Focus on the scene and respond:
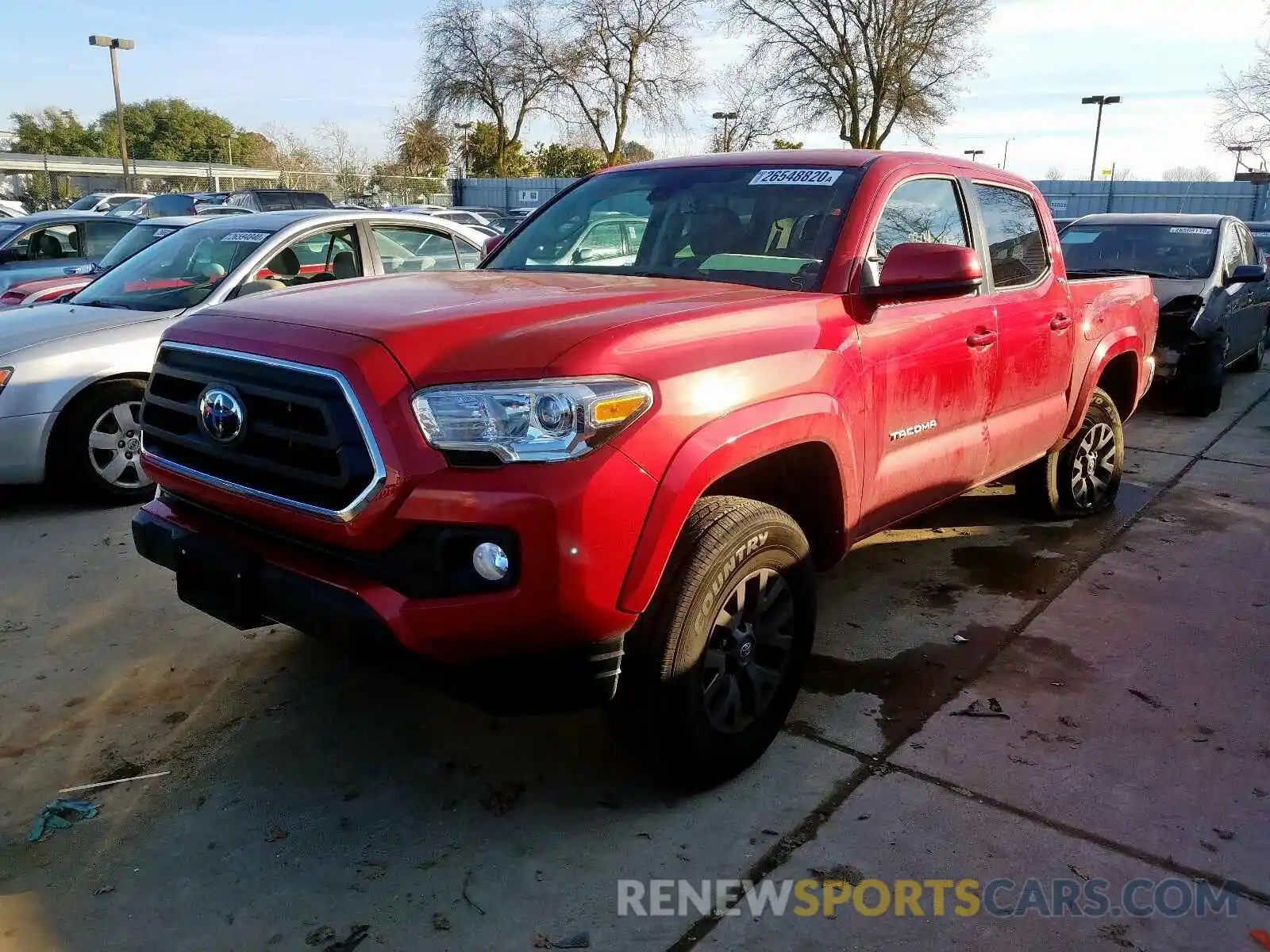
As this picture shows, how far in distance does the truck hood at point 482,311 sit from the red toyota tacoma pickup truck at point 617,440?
0.01m

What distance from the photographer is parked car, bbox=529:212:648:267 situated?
382 cm

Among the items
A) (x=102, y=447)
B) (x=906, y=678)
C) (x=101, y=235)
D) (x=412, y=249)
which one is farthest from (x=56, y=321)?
(x=101, y=235)

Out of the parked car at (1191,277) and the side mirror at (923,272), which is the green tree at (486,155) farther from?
the side mirror at (923,272)

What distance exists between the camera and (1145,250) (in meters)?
9.12

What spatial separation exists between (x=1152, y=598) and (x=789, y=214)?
8.26 feet

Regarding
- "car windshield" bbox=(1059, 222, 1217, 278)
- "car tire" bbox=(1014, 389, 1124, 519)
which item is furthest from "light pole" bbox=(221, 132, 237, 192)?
"car tire" bbox=(1014, 389, 1124, 519)

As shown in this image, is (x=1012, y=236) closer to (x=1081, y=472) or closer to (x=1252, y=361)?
(x=1081, y=472)

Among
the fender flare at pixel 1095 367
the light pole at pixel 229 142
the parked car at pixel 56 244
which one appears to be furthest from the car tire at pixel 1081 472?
the light pole at pixel 229 142

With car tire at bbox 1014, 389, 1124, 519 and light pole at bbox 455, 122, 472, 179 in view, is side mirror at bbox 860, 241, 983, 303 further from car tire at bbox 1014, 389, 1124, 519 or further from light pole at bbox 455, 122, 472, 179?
light pole at bbox 455, 122, 472, 179

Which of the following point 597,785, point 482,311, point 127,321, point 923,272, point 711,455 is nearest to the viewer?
point 711,455

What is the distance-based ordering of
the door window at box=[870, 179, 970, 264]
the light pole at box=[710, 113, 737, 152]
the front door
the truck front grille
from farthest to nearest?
the light pole at box=[710, 113, 737, 152]
the door window at box=[870, 179, 970, 264]
the front door
the truck front grille

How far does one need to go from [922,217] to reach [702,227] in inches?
34.4

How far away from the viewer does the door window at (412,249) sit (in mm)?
6625

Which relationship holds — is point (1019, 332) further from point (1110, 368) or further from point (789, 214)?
point (1110, 368)
